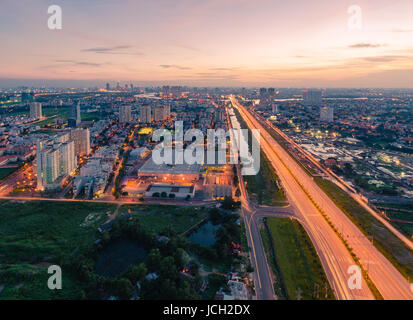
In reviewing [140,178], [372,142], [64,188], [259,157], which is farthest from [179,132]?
[372,142]

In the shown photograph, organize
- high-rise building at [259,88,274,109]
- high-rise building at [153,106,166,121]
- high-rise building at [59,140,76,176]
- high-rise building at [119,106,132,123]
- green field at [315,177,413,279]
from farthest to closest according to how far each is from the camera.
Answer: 1. high-rise building at [259,88,274,109]
2. high-rise building at [153,106,166,121]
3. high-rise building at [119,106,132,123]
4. high-rise building at [59,140,76,176]
5. green field at [315,177,413,279]

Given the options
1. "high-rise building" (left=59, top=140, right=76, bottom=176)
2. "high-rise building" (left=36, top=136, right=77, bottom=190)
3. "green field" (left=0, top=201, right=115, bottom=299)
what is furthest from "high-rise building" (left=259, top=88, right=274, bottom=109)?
"green field" (left=0, top=201, right=115, bottom=299)

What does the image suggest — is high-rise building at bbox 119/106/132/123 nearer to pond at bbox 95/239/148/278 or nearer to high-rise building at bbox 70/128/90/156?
high-rise building at bbox 70/128/90/156

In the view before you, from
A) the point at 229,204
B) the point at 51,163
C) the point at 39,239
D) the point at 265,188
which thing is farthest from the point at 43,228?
the point at 265,188

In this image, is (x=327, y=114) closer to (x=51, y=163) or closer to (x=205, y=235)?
(x=205, y=235)
